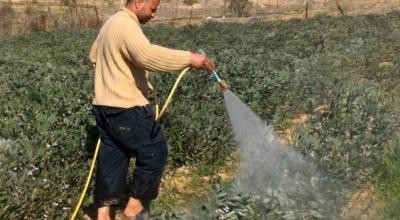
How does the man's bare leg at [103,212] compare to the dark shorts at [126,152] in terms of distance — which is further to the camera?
the man's bare leg at [103,212]

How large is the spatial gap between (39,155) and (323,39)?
12148 mm

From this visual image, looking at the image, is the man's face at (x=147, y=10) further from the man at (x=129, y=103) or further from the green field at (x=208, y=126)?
the green field at (x=208, y=126)

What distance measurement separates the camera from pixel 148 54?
3.84 metres

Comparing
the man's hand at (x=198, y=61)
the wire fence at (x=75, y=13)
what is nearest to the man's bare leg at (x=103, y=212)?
the man's hand at (x=198, y=61)

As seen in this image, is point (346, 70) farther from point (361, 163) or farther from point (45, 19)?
point (45, 19)

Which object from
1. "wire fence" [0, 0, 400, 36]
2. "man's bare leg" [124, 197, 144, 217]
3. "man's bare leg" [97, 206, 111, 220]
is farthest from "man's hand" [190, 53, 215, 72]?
"wire fence" [0, 0, 400, 36]

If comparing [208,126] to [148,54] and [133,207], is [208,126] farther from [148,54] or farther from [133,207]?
[148,54]

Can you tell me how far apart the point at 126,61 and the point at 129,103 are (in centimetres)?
31

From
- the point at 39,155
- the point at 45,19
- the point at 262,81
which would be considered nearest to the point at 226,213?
the point at 39,155

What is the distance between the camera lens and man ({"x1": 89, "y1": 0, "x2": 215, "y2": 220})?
3914 millimetres

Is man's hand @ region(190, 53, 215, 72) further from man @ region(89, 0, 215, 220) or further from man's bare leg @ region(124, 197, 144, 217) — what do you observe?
man's bare leg @ region(124, 197, 144, 217)

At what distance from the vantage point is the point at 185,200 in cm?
525

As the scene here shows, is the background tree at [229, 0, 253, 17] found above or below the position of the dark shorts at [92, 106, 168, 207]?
below

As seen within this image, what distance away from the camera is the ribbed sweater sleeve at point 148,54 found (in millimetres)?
3848
